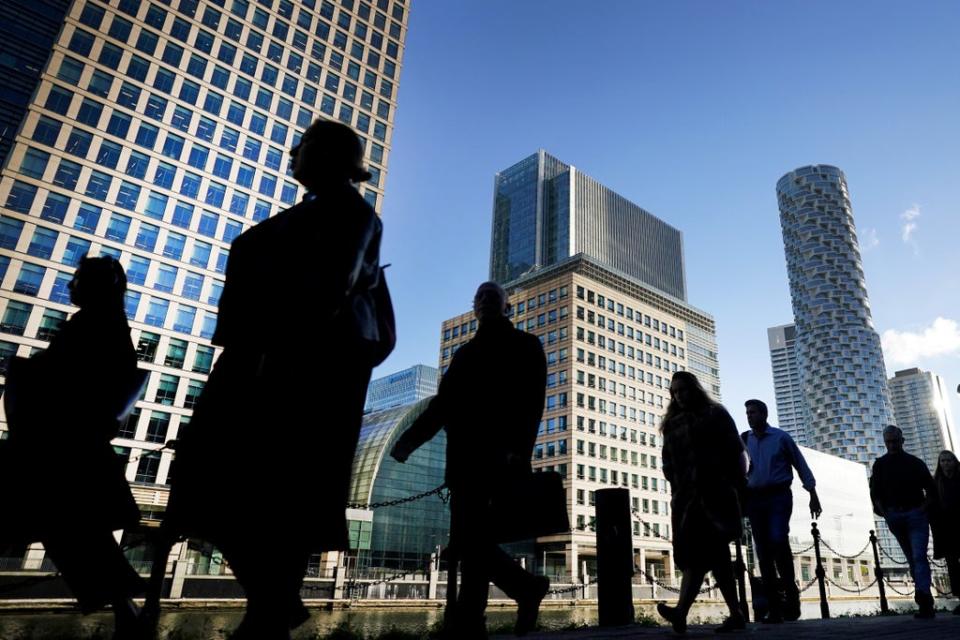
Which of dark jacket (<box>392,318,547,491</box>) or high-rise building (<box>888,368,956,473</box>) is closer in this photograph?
dark jacket (<box>392,318,547,491</box>)

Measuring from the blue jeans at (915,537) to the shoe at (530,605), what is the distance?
593 centimetres

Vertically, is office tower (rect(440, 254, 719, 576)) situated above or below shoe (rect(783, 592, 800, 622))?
above

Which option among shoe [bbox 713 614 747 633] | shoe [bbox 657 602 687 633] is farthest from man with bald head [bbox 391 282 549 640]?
shoe [bbox 713 614 747 633]

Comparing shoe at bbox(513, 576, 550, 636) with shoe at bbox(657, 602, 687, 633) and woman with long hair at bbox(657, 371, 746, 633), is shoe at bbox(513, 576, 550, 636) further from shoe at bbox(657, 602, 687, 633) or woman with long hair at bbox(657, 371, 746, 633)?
woman with long hair at bbox(657, 371, 746, 633)

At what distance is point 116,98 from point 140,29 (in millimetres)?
6569

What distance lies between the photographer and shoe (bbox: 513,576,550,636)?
10.4 ft

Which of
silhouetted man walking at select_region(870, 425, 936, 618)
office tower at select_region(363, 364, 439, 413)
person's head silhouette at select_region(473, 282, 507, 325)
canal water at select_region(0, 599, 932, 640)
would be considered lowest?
canal water at select_region(0, 599, 932, 640)

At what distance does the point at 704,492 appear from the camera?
15.5ft

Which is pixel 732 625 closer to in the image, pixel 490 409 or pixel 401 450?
pixel 490 409

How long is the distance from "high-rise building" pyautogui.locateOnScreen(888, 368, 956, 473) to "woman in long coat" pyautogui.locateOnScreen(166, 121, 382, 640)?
220905 mm

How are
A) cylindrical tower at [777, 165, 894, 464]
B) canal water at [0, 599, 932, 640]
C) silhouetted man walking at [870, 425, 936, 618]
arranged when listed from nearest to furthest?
canal water at [0, 599, 932, 640] → silhouetted man walking at [870, 425, 936, 618] → cylindrical tower at [777, 165, 894, 464]

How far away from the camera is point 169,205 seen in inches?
1722

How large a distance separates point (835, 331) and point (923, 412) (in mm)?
84537

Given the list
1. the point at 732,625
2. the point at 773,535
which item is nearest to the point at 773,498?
the point at 773,535
